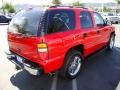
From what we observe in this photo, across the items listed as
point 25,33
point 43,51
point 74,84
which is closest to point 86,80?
point 74,84

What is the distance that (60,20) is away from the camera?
4.66m

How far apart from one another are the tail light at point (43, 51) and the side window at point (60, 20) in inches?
13.5

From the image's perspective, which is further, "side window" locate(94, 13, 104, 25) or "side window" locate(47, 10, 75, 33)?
"side window" locate(94, 13, 104, 25)

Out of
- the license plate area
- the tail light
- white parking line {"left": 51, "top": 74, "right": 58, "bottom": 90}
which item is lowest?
white parking line {"left": 51, "top": 74, "right": 58, "bottom": 90}

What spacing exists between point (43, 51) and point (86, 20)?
211 cm

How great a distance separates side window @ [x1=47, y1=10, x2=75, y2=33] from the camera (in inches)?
174

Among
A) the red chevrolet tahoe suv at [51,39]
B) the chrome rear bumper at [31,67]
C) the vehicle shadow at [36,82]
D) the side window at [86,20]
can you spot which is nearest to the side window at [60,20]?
the red chevrolet tahoe suv at [51,39]

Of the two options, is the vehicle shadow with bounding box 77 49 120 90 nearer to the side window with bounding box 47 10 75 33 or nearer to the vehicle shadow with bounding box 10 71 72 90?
the vehicle shadow with bounding box 10 71 72 90

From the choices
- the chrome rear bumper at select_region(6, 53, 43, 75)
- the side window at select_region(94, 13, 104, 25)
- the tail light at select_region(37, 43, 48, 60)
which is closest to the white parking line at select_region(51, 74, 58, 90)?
the chrome rear bumper at select_region(6, 53, 43, 75)

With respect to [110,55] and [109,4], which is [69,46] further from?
[109,4]

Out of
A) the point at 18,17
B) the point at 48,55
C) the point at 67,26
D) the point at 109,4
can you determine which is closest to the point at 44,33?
the point at 48,55

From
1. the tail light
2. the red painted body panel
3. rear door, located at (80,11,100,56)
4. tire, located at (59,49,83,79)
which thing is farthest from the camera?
rear door, located at (80,11,100,56)

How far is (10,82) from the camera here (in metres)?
5.15

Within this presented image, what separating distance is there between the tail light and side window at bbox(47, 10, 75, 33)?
13.5 inches
